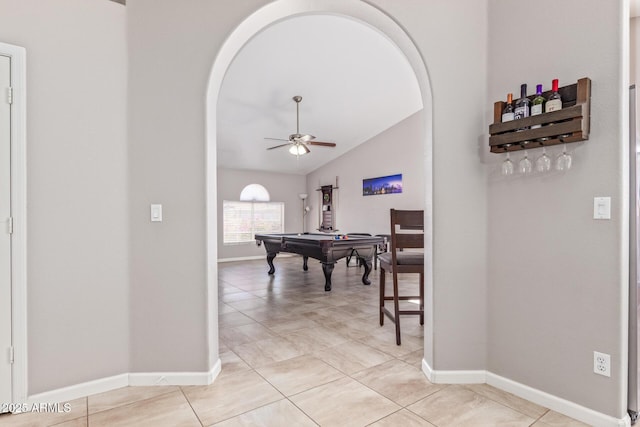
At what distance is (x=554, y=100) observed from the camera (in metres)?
1.78

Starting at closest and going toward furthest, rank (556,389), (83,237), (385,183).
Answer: (556,389) → (83,237) → (385,183)

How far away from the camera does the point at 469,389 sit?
211 centimetres

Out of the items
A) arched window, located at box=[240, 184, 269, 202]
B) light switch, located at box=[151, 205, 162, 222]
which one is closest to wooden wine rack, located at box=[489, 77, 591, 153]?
light switch, located at box=[151, 205, 162, 222]

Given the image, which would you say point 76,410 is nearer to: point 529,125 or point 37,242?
point 37,242

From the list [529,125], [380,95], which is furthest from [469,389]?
[380,95]

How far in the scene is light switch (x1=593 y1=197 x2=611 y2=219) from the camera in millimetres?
1684

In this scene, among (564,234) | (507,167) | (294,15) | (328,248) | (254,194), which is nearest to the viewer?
(564,234)

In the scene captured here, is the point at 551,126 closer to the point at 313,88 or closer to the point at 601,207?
the point at 601,207

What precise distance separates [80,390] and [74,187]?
1256mm

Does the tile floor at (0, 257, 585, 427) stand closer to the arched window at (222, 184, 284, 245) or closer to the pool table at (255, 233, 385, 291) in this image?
the pool table at (255, 233, 385, 291)

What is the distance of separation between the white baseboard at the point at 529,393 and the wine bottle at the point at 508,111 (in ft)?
5.30

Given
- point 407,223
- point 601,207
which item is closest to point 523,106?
point 601,207

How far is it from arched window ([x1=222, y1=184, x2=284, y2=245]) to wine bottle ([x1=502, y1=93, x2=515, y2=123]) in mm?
7431

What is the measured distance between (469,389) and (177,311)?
6.43 feet
